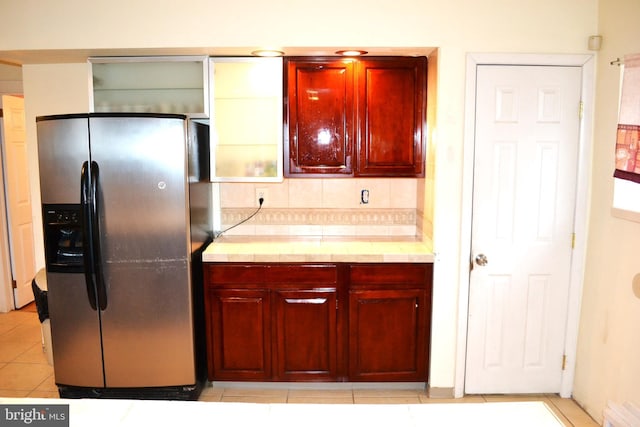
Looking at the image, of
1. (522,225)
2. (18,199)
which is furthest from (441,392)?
(18,199)

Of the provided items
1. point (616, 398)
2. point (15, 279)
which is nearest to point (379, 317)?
point (616, 398)

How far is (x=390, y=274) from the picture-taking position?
2918 millimetres

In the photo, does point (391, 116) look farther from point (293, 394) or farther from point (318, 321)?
point (293, 394)

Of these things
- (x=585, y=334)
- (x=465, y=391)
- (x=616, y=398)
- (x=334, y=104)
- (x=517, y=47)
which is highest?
(x=517, y=47)

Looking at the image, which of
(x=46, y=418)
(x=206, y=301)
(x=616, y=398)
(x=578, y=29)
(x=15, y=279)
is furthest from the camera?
(x=15, y=279)

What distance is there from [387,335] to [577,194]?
4.70 ft

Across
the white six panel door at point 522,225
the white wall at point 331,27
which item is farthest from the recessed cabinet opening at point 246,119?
the white six panel door at point 522,225

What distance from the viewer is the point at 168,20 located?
9.06 feet

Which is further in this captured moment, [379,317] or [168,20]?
[379,317]

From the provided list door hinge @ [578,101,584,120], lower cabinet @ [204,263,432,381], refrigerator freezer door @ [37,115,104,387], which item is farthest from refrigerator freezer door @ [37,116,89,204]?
door hinge @ [578,101,584,120]

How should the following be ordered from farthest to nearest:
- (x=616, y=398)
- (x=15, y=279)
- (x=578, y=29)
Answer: (x=15, y=279) < (x=578, y=29) < (x=616, y=398)

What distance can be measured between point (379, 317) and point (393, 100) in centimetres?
138

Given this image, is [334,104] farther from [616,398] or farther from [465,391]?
[616,398]

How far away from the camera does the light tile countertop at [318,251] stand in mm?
2895
